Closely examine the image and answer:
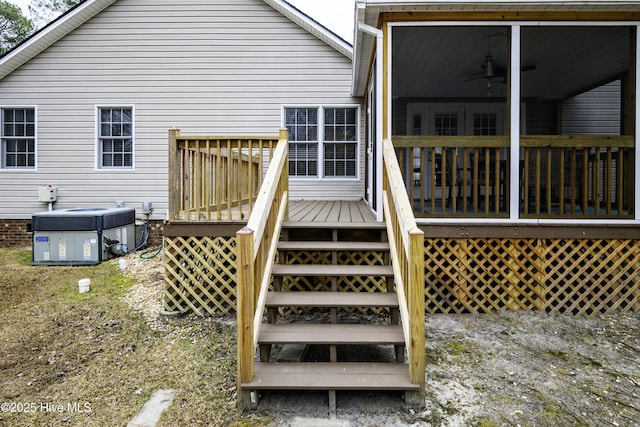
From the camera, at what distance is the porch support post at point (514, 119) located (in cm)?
431

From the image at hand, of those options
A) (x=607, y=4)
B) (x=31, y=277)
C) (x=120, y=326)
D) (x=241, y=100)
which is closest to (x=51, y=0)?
(x=241, y=100)

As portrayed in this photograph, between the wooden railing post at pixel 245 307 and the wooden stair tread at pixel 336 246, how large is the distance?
1.30 meters

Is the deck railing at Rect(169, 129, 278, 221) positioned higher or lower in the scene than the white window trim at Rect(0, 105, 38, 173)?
lower

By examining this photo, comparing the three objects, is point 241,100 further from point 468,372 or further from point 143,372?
point 468,372

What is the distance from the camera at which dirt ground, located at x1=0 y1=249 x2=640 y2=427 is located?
2.55m

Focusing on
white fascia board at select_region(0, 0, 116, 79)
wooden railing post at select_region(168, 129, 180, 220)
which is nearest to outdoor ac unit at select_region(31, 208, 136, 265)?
wooden railing post at select_region(168, 129, 180, 220)

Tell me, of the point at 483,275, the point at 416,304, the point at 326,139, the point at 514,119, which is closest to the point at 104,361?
the point at 416,304

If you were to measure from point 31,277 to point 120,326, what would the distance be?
9.17ft

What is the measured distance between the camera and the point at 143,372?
3.18 m

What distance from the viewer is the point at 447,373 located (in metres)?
3.07

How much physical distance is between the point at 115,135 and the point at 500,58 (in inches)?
301

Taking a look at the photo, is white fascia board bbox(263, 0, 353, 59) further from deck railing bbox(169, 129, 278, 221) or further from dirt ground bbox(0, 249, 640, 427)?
dirt ground bbox(0, 249, 640, 427)

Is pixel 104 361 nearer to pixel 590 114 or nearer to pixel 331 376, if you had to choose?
pixel 331 376

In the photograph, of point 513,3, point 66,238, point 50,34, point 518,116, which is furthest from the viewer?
point 50,34
